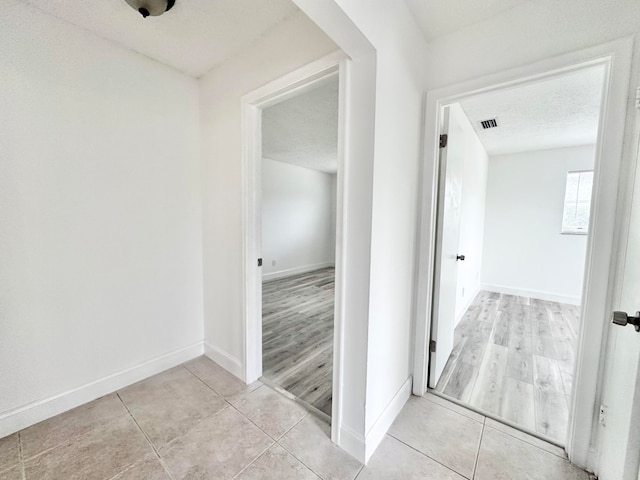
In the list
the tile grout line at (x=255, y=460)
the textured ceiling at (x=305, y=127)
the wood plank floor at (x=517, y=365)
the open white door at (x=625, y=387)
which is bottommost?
the tile grout line at (x=255, y=460)

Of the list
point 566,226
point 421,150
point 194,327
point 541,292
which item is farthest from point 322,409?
point 566,226

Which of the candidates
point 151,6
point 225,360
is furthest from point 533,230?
point 151,6

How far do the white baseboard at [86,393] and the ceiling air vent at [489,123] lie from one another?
3.81m

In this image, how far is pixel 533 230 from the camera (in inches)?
170

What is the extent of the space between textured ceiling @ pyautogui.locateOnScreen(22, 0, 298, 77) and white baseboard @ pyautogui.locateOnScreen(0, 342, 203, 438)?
7.51ft

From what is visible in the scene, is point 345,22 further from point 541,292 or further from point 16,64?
point 541,292

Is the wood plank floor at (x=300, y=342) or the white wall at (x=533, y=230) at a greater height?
the white wall at (x=533, y=230)

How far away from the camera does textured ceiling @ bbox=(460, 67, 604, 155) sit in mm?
2148

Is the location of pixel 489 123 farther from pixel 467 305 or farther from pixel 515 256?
pixel 515 256

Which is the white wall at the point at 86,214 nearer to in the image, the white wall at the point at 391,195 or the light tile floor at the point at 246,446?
the light tile floor at the point at 246,446

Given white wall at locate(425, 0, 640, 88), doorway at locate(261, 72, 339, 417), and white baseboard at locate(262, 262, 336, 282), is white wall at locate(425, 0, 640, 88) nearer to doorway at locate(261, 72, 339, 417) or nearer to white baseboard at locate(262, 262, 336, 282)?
doorway at locate(261, 72, 339, 417)

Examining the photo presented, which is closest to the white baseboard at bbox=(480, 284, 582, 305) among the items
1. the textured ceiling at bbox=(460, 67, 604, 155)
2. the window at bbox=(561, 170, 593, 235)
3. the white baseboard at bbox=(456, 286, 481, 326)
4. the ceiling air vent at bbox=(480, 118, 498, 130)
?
the white baseboard at bbox=(456, 286, 481, 326)

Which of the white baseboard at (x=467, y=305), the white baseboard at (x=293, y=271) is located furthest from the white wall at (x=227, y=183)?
the white baseboard at (x=293, y=271)

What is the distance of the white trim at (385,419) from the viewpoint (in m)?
1.37
